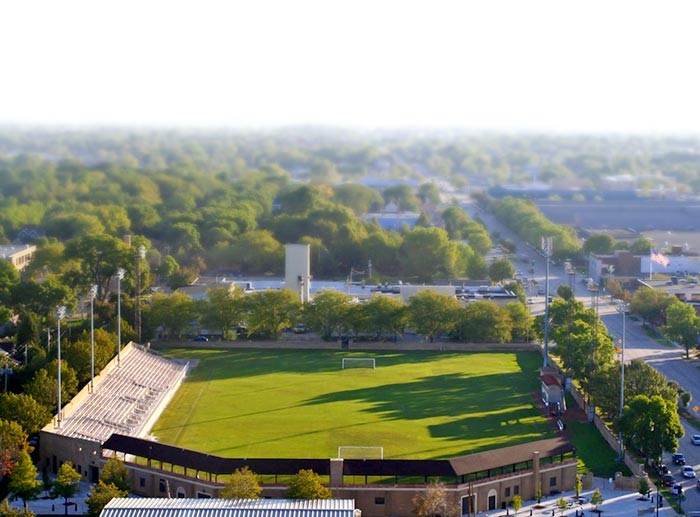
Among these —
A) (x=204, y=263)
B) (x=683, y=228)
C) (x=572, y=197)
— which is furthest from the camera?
(x=572, y=197)

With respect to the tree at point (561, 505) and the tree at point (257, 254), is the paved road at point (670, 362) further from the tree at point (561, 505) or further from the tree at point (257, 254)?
the tree at point (257, 254)

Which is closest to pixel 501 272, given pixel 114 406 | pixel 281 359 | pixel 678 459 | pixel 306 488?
pixel 281 359

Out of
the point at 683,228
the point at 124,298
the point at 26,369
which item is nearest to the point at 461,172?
the point at 683,228

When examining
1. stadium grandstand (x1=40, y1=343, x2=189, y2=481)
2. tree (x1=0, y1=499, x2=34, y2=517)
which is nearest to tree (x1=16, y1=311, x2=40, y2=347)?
stadium grandstand (x1=40, y1=343, x2=189, y2=481)

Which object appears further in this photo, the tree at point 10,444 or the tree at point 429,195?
the tree at point 429,195

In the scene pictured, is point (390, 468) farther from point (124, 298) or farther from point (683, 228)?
point (683, 228)

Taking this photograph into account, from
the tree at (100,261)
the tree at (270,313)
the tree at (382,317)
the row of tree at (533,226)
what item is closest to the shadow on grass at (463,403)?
the tree at (382,317)

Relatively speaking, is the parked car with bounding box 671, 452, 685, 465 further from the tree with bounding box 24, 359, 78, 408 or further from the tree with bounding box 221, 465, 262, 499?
the tree with bounding box 24, 359, 78, 408
